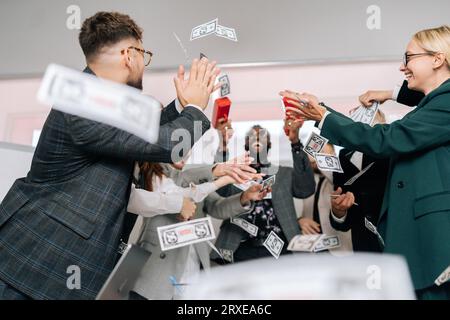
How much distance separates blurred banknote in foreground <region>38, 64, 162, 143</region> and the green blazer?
57cm

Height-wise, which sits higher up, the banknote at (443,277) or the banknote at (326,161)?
the banknote at (326,161)

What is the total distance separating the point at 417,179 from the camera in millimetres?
1339

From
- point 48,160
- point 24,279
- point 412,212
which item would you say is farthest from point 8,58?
point 412,212

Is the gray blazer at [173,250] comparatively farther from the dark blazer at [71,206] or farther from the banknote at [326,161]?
the banknote at [326,161]

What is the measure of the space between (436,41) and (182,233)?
0.94 meters

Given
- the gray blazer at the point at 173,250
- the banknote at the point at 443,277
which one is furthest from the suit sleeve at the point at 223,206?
the banknote at the point at 443,277

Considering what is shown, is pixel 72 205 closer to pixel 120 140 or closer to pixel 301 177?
pixel 120 140

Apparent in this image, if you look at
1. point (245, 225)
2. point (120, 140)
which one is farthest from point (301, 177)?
point (120, 140)

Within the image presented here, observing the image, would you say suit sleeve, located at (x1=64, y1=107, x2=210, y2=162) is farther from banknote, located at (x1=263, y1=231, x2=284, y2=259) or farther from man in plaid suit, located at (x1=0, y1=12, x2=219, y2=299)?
banknote, located at (x1=263, y1=231, x2=284, y2=259)

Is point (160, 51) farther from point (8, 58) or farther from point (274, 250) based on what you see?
point (274, 250)

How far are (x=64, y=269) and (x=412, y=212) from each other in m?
0.90

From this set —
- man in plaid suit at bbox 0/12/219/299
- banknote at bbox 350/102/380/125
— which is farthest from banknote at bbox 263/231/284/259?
man in plaid suit at bbox 0/12/219/299

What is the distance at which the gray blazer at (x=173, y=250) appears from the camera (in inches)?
54.3

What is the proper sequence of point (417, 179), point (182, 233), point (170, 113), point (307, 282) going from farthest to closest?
1. point (170, 113)
2. point (182, 233)
3. point (417, 179)
4. point (307, 282)
